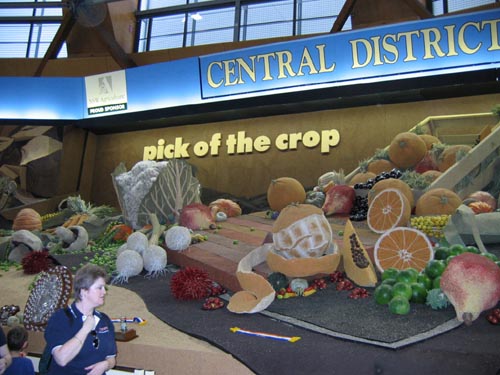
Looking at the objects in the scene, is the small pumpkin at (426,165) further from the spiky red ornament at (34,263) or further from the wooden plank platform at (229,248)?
the spiky red ornament at (34,263)

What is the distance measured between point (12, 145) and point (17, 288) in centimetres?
539

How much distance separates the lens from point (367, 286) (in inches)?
102

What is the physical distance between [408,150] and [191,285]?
8.90ft

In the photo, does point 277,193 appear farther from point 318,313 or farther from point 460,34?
point 460,34

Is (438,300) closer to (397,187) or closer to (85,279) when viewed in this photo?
(85,279)

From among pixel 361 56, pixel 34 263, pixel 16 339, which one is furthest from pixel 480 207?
pixel 361 56

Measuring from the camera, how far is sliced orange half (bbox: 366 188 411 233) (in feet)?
10.6

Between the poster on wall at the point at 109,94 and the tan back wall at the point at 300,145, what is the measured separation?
53 centimetres

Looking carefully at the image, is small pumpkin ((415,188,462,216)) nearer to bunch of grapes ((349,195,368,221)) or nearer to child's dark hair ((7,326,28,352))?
bunch of grapes ((349,195,368,221))

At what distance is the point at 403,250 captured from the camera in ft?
8.74

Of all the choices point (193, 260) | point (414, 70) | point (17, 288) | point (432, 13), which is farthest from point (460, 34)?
point (17, 288)

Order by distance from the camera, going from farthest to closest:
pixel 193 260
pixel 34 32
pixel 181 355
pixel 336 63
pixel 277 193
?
pixel 34 32, pixel 336 63, pixel 277 193, pixel 193 260, pixel 181 355

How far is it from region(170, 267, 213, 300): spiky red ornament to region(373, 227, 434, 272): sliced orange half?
0.91m

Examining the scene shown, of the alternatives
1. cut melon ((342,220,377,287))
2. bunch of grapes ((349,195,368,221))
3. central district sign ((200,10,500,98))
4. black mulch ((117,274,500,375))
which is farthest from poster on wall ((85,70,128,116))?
black mulch ((117,274,500,375))
